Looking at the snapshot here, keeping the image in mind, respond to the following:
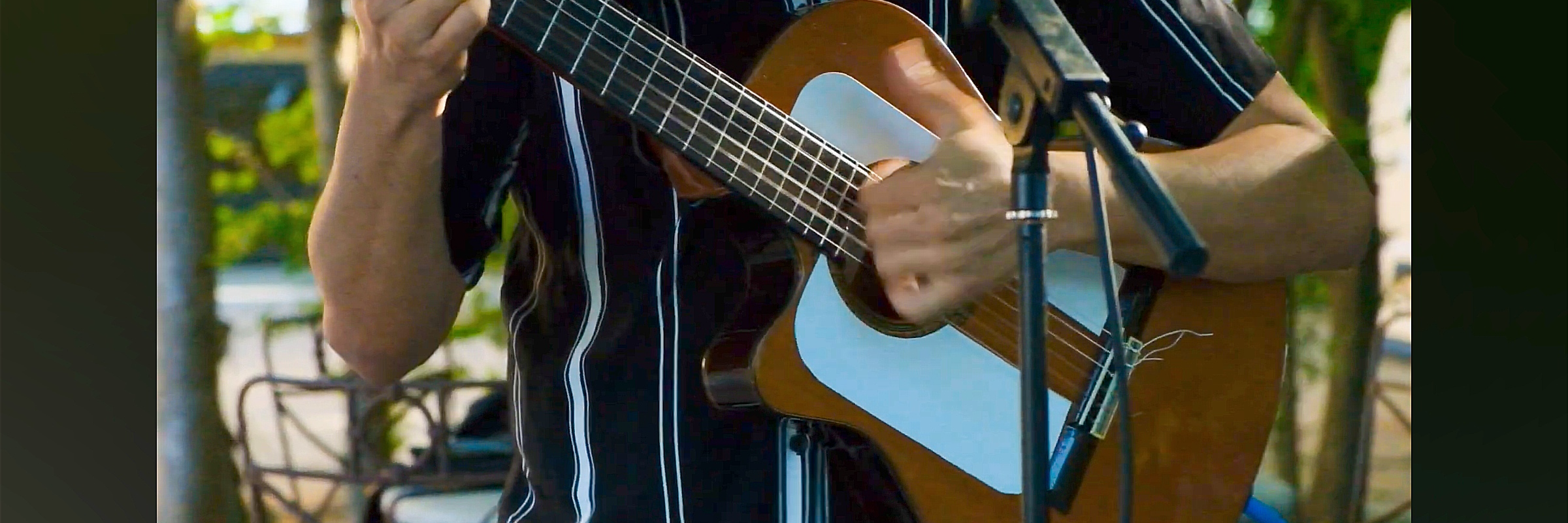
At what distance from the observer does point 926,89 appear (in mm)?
1069

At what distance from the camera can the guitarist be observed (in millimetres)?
1001

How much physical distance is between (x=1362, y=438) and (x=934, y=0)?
6.45 feet

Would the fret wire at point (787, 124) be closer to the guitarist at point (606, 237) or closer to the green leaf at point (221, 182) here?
the guitarist at point (606, 237)

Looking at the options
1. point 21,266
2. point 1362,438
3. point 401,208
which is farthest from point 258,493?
point 1362,438

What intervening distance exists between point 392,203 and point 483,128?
0.09 m

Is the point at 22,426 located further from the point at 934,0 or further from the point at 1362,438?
the point at 1362,438

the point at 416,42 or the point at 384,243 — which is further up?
the point at 416,42

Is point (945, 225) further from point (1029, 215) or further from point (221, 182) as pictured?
point (221, 182)

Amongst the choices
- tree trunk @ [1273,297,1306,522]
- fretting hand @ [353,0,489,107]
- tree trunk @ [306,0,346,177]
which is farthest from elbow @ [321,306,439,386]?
tree trunk @ [1273,297,1306,522]

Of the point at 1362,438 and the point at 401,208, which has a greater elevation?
the point at 401,208

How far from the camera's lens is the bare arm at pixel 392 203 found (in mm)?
948
